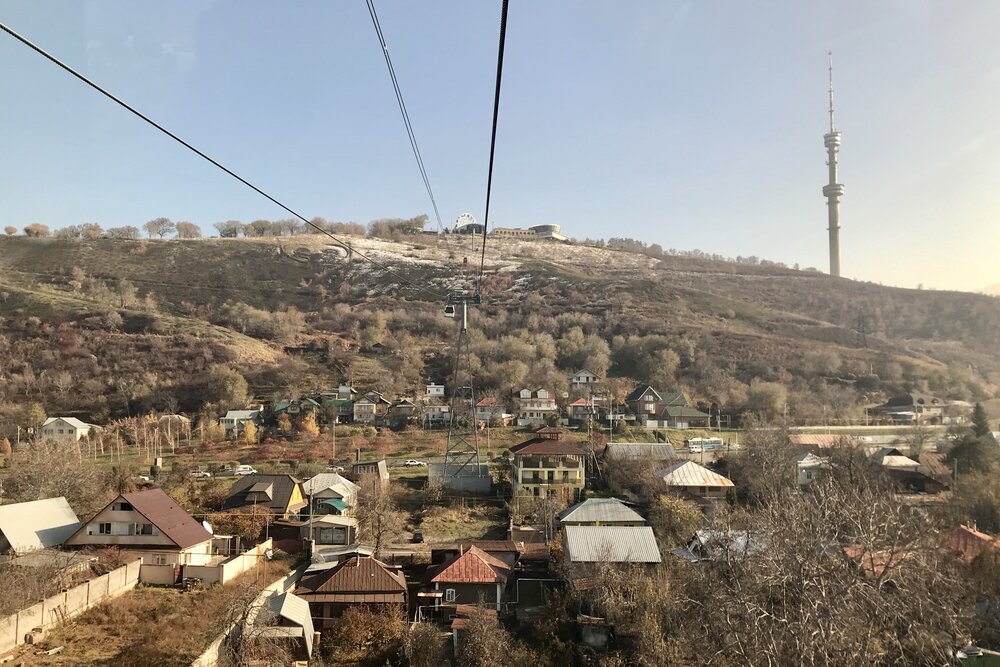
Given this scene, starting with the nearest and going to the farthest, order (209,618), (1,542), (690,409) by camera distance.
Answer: (209,618), (1,542), (690,409)

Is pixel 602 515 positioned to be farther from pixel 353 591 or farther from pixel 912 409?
pixel 912 409

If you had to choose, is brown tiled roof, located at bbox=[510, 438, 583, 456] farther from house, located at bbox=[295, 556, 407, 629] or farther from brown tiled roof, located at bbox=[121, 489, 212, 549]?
brown tiled roof, located at bbox=[121, 489, 212, 549]

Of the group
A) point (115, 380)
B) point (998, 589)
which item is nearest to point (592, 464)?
point (998, 589)

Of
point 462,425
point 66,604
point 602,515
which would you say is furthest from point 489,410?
point 66,604

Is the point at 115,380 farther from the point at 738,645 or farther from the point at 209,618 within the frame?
the point at 738,645

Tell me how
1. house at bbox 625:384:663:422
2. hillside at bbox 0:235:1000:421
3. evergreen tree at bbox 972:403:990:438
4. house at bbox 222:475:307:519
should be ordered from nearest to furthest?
1. house at bbox 222:475:307:519
2. evergreen tree at bbox 972:403:990:438
3. house at bbox 625:384:663:422
4. hillside at bbox 0:235:1000:421

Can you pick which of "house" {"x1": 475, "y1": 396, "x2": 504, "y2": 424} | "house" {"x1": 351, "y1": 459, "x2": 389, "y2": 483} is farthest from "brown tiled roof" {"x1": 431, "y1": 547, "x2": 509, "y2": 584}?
"house" {"x1": 475, "y1": 396, "x2": 504, "y2": 424}

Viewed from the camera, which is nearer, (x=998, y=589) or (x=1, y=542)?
(x=998, y=589)
